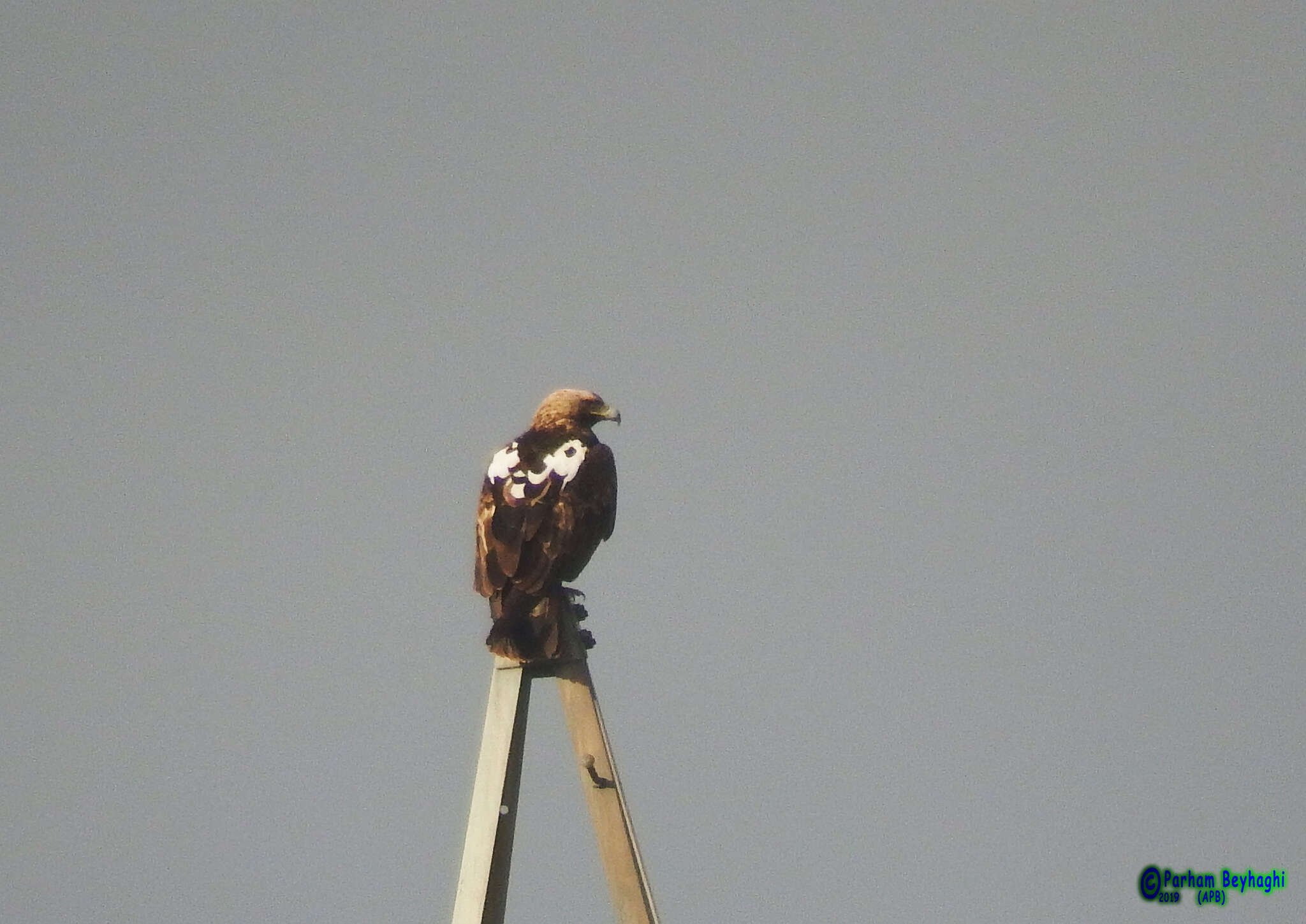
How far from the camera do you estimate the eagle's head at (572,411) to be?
7.13 metres

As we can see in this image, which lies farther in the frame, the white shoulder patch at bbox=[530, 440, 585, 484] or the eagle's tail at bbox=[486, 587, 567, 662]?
the white shoulder patch at bbox=[530, 440, 585, 484]

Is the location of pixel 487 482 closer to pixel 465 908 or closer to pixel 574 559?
pixel 574 559

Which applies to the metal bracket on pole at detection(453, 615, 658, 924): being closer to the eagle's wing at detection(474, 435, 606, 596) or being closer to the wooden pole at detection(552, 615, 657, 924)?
the wooden pole at detection(552, 615, 657, 924)

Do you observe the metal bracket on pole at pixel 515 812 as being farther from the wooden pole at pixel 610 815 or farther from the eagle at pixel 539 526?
the eagle at pixel 539 526

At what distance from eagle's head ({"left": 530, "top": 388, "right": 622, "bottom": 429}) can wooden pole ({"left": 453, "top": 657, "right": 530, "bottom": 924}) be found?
1151 millimetres

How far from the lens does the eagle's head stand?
713cm

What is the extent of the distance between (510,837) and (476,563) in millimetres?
1033

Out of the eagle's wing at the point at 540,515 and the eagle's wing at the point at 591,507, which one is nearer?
the eagle's wing at the point at 540,515

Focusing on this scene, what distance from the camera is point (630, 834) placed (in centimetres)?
616

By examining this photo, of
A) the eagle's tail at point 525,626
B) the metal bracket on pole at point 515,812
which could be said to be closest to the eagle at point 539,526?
the eagle's tail at point 525,626

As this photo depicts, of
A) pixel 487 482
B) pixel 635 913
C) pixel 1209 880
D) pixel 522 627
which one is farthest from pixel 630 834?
→ pixel 1209 880

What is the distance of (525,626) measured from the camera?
6.42m

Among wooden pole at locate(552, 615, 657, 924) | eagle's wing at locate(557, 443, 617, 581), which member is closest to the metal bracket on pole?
wooden pole at locate(552, 615, 657, 924)

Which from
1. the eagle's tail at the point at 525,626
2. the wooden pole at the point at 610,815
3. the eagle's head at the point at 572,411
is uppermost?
the eagle's head at the point at 572,411
